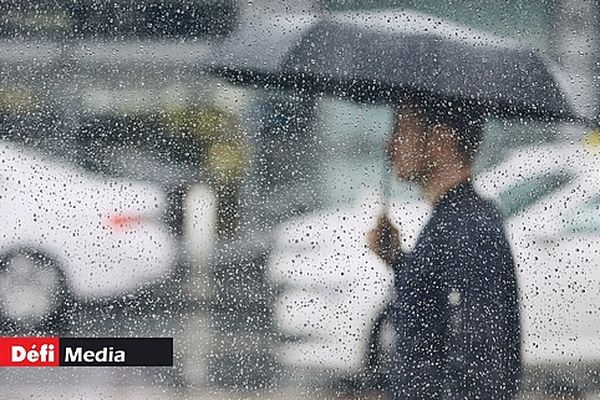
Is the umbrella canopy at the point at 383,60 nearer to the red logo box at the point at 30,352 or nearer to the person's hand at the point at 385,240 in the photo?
the person's hand at the point at 385,240

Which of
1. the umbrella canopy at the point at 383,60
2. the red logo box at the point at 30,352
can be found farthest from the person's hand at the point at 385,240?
the red logo box at the point at 30,352

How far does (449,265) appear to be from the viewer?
6.96 ft

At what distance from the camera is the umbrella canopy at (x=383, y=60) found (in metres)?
2.09

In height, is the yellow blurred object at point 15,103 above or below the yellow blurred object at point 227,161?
above

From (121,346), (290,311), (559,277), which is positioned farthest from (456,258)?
(121,346)

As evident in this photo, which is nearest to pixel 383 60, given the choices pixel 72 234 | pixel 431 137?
pixel 431 137

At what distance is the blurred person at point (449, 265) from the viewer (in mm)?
2107

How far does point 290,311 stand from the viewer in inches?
83.0

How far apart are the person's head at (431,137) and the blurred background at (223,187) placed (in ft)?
0.10

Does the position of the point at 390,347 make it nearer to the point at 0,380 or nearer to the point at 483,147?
the point at 483,147

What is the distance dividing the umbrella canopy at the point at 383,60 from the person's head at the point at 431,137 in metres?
0.03

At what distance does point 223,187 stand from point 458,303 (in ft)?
1.72

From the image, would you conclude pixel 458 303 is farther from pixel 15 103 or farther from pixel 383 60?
pixel 15 103

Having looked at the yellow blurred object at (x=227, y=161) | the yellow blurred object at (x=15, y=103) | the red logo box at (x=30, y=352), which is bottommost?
the red logo box at (x=30, y=352)
